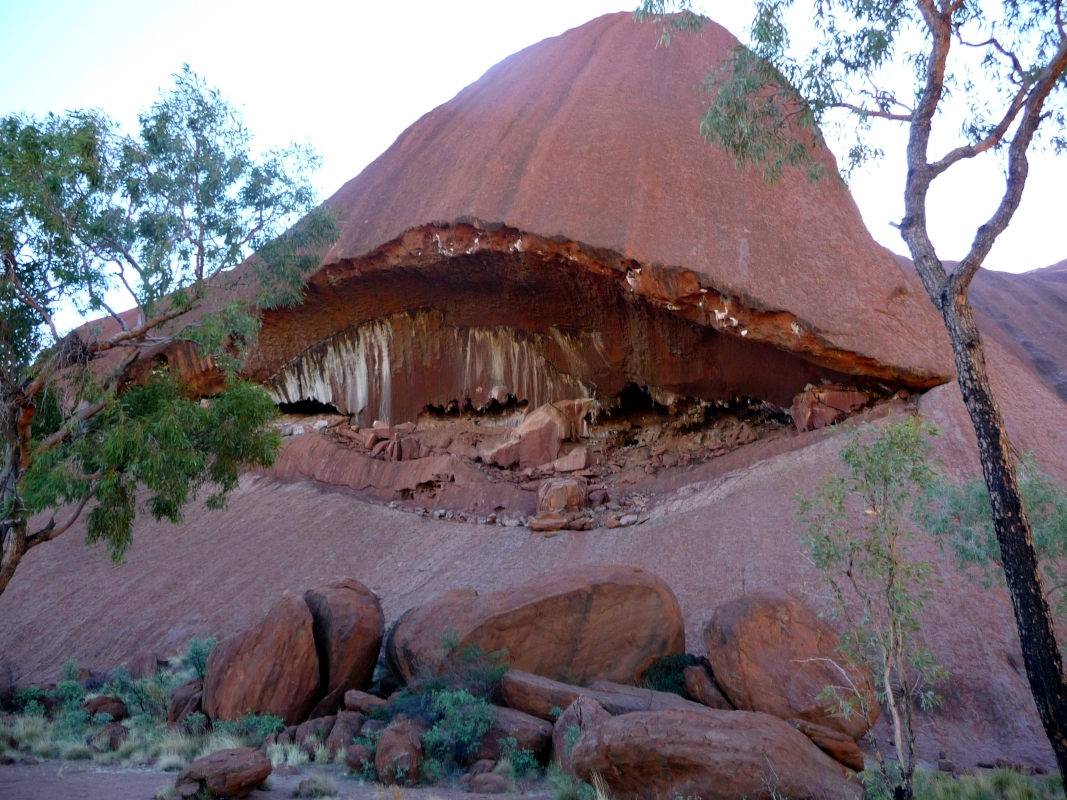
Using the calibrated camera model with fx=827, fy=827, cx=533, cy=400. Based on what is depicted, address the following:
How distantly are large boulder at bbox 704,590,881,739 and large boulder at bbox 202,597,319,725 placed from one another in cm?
533

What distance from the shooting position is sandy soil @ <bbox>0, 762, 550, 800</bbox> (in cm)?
723

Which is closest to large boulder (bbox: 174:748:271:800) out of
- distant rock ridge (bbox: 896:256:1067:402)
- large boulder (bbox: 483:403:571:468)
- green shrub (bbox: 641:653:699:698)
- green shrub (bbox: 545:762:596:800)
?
green shrub (bbox: 545:762:596:800)

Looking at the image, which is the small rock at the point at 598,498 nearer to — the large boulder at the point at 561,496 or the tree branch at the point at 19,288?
the large boulder at the point at 561,496

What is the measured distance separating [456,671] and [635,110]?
15.7m

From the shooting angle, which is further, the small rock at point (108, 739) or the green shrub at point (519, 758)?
the small rock at point (108, 739)

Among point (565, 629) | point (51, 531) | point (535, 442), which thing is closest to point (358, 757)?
point (565, 629)

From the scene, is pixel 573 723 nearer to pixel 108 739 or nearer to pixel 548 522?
pixel 108 739

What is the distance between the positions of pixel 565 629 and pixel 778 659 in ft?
9.39

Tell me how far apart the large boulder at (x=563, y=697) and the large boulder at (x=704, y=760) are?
1.99 meters

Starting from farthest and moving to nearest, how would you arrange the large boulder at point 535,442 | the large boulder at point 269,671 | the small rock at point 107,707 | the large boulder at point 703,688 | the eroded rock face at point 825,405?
the large boulder at point 535,442 → the eroded rock face at point 825,405 → the small rock at point 107,707 → the large boulder at point 269,671 → the large boulder at point 703,688

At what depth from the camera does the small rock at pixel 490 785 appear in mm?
7844

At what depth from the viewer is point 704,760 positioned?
22.1 ft

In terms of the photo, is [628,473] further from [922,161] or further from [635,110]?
[922,161]

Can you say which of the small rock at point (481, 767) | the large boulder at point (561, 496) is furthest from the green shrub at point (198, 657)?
the large boulder at point (561, 496)
